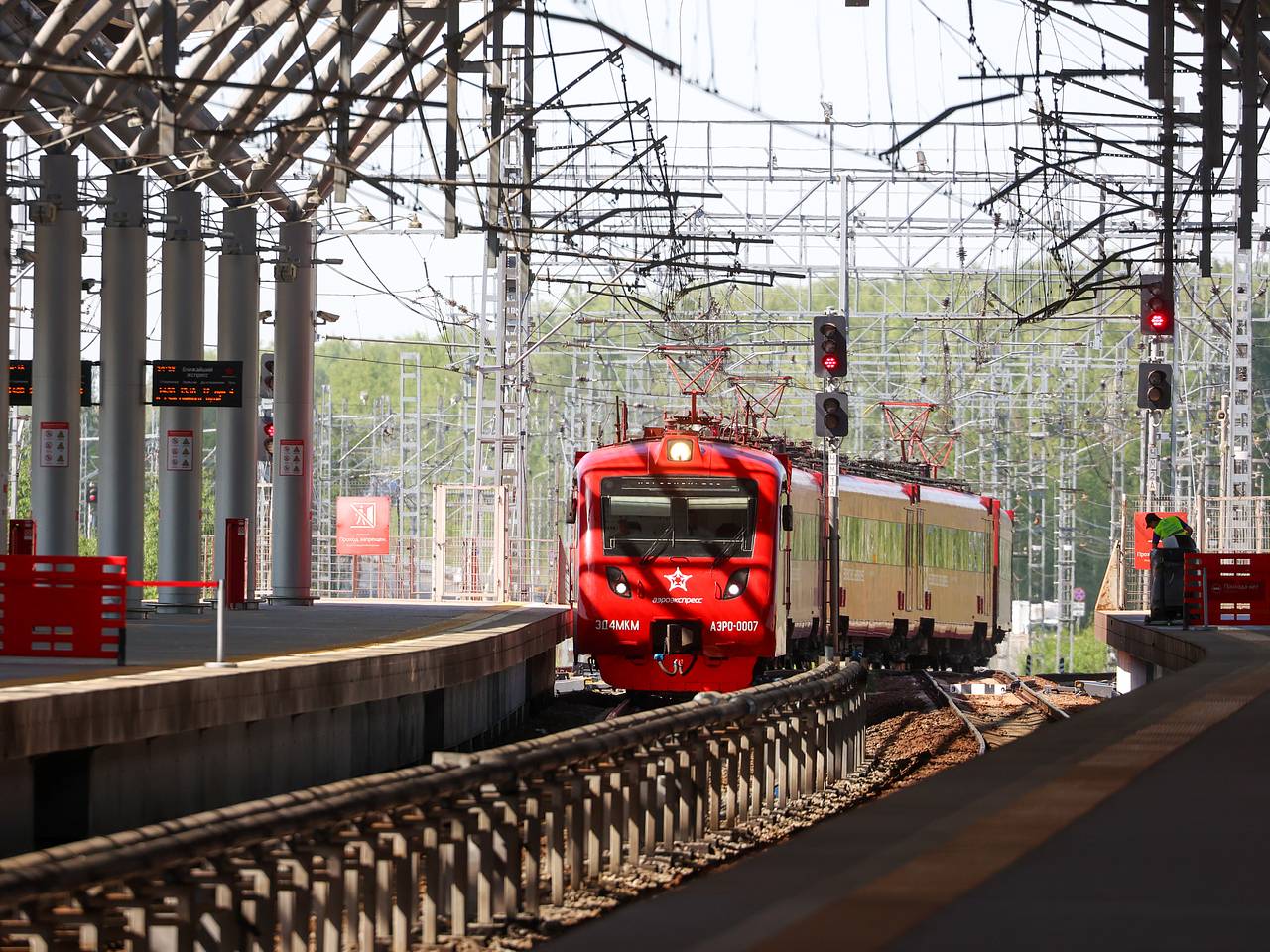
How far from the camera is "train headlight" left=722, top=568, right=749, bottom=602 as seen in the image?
25953 mm

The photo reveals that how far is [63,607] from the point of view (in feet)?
55.3

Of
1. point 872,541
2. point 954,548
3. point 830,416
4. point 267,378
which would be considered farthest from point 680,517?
point 267,378

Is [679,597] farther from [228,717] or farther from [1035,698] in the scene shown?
[228,717]

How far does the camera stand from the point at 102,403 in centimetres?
2712

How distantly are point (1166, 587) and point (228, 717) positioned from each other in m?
19.7

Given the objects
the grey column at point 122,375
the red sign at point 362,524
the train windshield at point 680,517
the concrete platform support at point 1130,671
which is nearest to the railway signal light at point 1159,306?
the concrete platform support at point 1130,671

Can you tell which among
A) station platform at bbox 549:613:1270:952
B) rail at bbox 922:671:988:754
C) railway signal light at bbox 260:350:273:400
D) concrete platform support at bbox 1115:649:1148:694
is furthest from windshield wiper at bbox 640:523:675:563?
railway signal light at bbox 260:350:273:400

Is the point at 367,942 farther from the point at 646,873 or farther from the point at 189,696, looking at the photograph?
the point at 189,696

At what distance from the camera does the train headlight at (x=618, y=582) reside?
85.3 ft

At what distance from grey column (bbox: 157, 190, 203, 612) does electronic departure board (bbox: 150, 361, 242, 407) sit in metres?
0.70

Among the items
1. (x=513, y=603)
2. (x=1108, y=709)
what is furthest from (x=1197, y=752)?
(x=513, y=603)

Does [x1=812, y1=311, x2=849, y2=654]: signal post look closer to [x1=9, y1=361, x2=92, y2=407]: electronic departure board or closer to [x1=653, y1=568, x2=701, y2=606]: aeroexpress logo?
[x1=653, y1=568, x2=701, y2=606]: aeroexpress logo

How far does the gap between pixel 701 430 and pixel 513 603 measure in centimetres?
905

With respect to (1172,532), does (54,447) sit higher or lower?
higher
